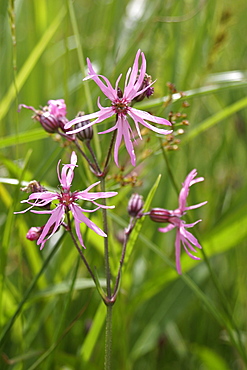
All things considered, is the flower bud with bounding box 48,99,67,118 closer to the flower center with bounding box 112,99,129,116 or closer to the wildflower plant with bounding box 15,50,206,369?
the wildflower plant with bounding box 15,50,206,369

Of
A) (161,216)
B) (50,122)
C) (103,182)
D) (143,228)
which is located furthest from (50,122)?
(143,228)

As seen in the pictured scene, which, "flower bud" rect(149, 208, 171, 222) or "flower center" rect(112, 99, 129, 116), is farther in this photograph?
"flower bud" rect(149, 208, 171, 222)

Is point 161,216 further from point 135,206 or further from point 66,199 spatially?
point 66,199

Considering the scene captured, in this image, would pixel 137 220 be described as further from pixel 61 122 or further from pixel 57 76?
pixel 57 76

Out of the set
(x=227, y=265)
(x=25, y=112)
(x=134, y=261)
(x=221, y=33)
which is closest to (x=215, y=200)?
(x=227, y=265)

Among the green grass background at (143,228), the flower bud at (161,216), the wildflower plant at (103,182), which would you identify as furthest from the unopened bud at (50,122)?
the flower bud at (161,216)

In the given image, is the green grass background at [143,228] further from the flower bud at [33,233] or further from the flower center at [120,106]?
the flower center at [120,106]

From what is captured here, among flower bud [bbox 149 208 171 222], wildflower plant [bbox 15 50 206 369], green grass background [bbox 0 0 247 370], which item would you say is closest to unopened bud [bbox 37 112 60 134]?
wildflower plant [bbox 15 50 206 369]

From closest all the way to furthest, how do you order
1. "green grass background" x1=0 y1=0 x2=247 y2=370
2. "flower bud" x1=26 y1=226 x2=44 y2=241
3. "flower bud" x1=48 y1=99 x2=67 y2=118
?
"flower bud" x1=26 y1=226 x2=44 y2=241, "flower bud" x1=48 y1=99 x2=67 y2=118, "green grass background" x1=0 y1=0 x2=247 y2=370
